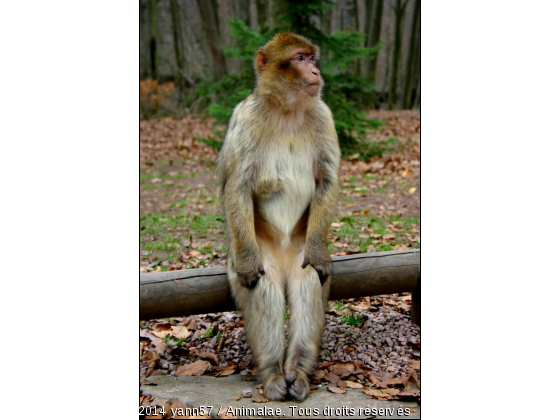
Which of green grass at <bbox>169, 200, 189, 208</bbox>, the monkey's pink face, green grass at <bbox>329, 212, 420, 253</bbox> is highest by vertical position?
the monkey's pink face

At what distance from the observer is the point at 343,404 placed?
380 centimetres

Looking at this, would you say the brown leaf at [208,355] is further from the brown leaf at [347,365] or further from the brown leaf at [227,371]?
the brown leaf at [347,365]

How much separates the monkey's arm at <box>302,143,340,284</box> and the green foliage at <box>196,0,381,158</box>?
6.11 metres

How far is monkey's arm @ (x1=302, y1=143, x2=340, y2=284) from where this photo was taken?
443 cm

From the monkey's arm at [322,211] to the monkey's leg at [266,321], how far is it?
0.33m

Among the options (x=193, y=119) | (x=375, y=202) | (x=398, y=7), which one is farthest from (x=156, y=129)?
(x=398, y=7)

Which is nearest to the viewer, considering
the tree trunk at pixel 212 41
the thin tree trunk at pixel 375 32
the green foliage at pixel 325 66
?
the green foliage at pixel 325 66

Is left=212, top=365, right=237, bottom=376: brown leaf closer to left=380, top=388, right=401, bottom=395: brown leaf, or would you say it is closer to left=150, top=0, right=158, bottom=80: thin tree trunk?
left=380, top=388, right=401, bottom=395: brown leaf

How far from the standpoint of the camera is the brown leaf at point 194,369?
176 inches

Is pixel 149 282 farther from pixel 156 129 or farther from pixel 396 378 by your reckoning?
pixel 156 129

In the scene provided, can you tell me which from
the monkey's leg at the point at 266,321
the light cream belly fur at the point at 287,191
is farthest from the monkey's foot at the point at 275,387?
the light cream belly fur at the point at 287,191

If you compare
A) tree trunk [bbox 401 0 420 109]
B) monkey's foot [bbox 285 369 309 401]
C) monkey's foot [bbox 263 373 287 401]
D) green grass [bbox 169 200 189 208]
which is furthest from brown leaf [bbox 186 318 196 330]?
tree trunk [bbox 401 0 420 109]

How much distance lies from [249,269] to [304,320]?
57cm

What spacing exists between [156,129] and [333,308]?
1259cm
